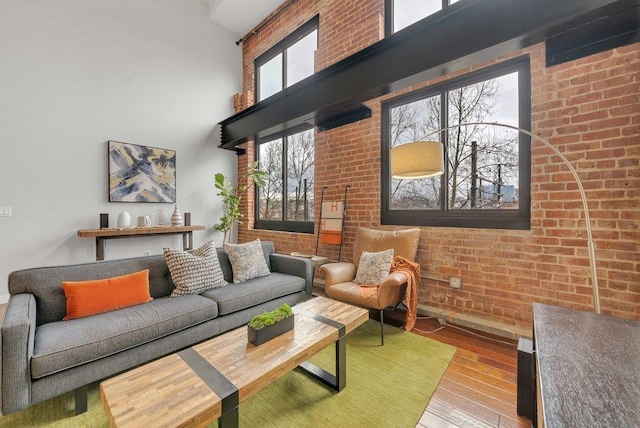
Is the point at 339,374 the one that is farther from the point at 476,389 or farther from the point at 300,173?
the point at 300,173

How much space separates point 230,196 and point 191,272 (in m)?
3.07

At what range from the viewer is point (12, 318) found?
150 cm

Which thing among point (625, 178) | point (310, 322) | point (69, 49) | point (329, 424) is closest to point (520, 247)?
point (625, 178)

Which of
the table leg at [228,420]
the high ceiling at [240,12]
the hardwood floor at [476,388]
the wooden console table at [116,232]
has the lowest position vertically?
the hardwood floor at [476,388]

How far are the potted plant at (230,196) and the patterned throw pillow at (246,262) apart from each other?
231 cm

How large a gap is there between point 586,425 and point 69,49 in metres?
6.14

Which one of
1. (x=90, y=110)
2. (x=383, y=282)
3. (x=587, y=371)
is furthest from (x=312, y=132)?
(x=587, y=371)

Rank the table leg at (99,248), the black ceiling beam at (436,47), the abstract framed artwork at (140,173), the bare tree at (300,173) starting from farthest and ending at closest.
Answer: the bare tree at (300,173), the abstract framed artwork at (140,173), the table leg at (99,248), the black ceiling beam at (436,47)

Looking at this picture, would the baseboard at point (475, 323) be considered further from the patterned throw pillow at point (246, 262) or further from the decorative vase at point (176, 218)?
the decorative vase at point (176, 218)

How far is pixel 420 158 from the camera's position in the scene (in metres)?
1.97

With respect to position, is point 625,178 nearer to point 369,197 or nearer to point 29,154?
point 369,197

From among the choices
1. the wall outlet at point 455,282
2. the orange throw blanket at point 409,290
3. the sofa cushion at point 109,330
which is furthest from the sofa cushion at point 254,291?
the wall outlet at point 455,282

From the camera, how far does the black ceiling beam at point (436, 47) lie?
5.56 ft

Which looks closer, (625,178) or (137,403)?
(137,403)
